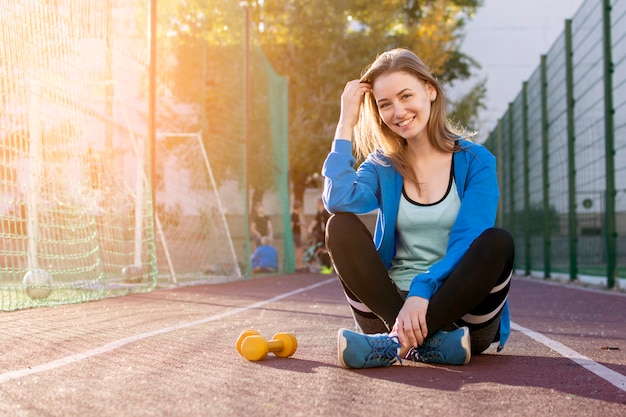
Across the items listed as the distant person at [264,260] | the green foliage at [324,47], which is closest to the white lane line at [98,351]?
the distant person at [264,260]

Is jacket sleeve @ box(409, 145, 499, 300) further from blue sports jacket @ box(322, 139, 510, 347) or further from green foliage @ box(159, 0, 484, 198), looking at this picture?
green foliage @ box(159, 0, 484, 198)

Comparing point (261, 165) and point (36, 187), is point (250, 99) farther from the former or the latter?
→ point (36, 187)

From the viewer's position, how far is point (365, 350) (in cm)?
280

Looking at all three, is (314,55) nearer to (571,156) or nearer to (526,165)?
(526,165)

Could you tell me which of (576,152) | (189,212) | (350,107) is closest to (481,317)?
(350,107)

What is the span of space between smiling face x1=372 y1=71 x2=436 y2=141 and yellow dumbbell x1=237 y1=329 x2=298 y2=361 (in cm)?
95

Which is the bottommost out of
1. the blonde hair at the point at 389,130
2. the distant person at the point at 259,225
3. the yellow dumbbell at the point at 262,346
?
the distant person at the point at 259,225

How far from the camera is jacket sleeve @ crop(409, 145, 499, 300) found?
2.93 metres

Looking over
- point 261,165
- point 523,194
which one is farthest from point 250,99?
point 523,194

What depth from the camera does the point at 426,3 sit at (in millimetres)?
28828

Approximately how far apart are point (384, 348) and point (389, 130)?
1.05 m

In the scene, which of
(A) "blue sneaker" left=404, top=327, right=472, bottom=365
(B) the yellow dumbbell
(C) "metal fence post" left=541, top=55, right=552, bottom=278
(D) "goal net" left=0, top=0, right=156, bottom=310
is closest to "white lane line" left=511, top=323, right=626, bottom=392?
(A) "blue sneaker" left=404, top=327, right=472, bottom=365

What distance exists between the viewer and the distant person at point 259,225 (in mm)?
14305

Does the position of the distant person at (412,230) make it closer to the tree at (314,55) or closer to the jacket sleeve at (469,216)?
the jacket sleeve at (469,216)
